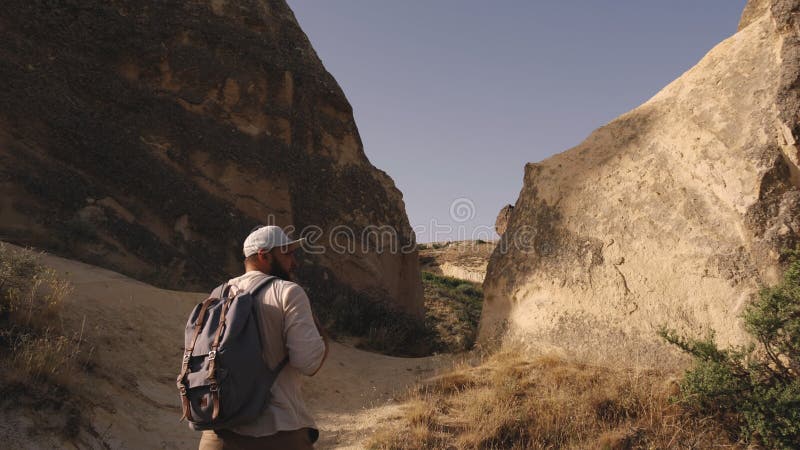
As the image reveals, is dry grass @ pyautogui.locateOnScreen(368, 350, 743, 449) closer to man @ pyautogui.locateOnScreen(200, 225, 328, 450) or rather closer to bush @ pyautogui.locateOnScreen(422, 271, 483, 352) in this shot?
man @ pyautogui.locateOnScreen(200, 225, 328, 450)

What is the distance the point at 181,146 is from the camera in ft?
32.2

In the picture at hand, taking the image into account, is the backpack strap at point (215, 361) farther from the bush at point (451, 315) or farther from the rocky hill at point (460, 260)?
the rocky hill at point (460, 260)

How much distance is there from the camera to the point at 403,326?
9.90 m

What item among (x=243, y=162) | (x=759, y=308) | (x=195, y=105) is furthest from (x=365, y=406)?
(x=195, y=105)

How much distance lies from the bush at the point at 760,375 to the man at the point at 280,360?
346 cm

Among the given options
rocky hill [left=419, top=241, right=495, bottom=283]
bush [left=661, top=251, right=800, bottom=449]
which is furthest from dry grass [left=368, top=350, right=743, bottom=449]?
rocky hill [left=419, top=241, right=495, bottom=283]

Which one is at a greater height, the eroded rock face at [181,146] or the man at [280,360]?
the eroded rock face at [181,146]

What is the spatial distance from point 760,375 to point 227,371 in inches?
168

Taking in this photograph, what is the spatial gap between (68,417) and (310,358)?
246 centimetres

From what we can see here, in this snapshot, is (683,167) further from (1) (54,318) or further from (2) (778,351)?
(1) (54,318)

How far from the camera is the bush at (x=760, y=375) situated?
454 centimetres

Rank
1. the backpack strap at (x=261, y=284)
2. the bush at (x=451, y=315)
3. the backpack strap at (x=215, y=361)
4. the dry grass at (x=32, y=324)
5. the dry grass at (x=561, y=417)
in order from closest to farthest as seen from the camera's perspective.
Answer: the backpack strap at (x=215, y=361)
the backpack strap at (x=261, y=284)
the dry grass at (x=32, y=324)
the dry grass at (x=561, y=417)
the bush at (x=451, y=315)

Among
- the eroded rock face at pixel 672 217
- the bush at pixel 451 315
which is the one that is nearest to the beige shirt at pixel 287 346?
the eroded rock face at pixel 672 217

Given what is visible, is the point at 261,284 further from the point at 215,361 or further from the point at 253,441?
the point at 253,441
